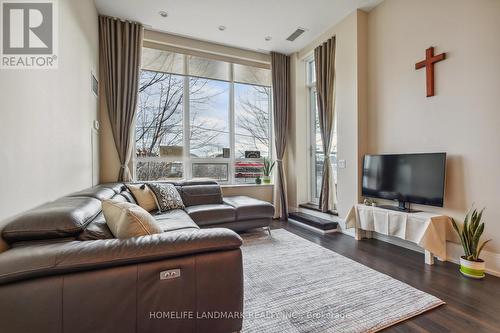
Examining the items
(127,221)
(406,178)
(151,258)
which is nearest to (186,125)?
(127,221)

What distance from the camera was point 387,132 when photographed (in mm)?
3287

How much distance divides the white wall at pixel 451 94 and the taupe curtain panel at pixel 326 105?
738mm

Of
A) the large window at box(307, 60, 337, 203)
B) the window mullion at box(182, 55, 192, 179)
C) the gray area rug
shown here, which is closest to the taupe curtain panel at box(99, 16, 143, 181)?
the window mullion at box(182, 55, 192, 179)

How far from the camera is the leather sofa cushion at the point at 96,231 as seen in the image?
4.33 ft

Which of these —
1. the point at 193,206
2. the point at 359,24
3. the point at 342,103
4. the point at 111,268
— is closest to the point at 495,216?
the point at 342,103

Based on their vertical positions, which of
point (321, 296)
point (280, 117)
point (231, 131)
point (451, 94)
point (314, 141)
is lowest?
point (321, 296)

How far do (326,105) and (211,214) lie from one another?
2686 mm

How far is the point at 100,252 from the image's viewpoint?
110cm

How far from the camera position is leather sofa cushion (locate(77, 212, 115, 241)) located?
1.32 metres

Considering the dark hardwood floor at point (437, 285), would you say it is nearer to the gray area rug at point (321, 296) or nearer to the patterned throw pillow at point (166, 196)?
the gray area rug at point (321, 296)

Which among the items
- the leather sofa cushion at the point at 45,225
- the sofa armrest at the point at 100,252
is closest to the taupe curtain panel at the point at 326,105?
the sofa armrest at the point at 100,252

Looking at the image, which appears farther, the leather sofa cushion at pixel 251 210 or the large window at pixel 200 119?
the large window at pixel 200 119

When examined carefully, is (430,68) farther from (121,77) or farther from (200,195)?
(121,77)

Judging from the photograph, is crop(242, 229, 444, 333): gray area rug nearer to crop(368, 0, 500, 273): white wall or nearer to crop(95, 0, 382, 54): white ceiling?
crop(368, 0, 500, 273): white wall
